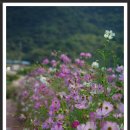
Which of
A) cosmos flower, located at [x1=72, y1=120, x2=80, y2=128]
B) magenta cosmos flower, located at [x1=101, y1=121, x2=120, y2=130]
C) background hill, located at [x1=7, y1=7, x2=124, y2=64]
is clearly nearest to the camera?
magenta cosmos flower, located at [x1=101, y1=121, x2=120, y2=130]

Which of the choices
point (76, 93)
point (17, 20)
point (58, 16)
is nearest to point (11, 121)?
point (76, 93)

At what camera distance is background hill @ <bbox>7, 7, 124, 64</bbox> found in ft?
41.7

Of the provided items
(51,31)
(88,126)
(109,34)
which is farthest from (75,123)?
(51,31)

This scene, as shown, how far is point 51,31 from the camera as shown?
14.2 metres

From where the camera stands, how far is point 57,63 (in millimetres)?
3418

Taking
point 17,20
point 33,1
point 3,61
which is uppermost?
point 17,20

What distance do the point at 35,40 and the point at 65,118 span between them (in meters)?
11.3

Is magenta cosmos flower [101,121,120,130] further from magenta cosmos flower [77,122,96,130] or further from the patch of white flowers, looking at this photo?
the patch of white flowers

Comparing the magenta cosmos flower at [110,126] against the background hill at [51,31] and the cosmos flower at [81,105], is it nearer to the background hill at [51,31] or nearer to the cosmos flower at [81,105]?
the cosmos flower at [81,105]

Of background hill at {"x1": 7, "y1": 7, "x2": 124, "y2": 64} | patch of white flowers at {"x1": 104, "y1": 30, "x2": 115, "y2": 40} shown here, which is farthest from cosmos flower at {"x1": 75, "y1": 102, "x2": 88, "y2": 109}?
background hill at {"x1": 7, "y1": 7, "x2": 124, "y2": 64}

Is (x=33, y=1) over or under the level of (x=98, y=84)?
over

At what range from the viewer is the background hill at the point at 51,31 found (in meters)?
12.7

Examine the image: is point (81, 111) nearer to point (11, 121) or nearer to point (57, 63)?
point (57, 63)

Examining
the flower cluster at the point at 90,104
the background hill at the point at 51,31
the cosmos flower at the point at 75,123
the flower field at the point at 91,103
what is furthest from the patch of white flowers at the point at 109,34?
the background hill at the point at 51,31
